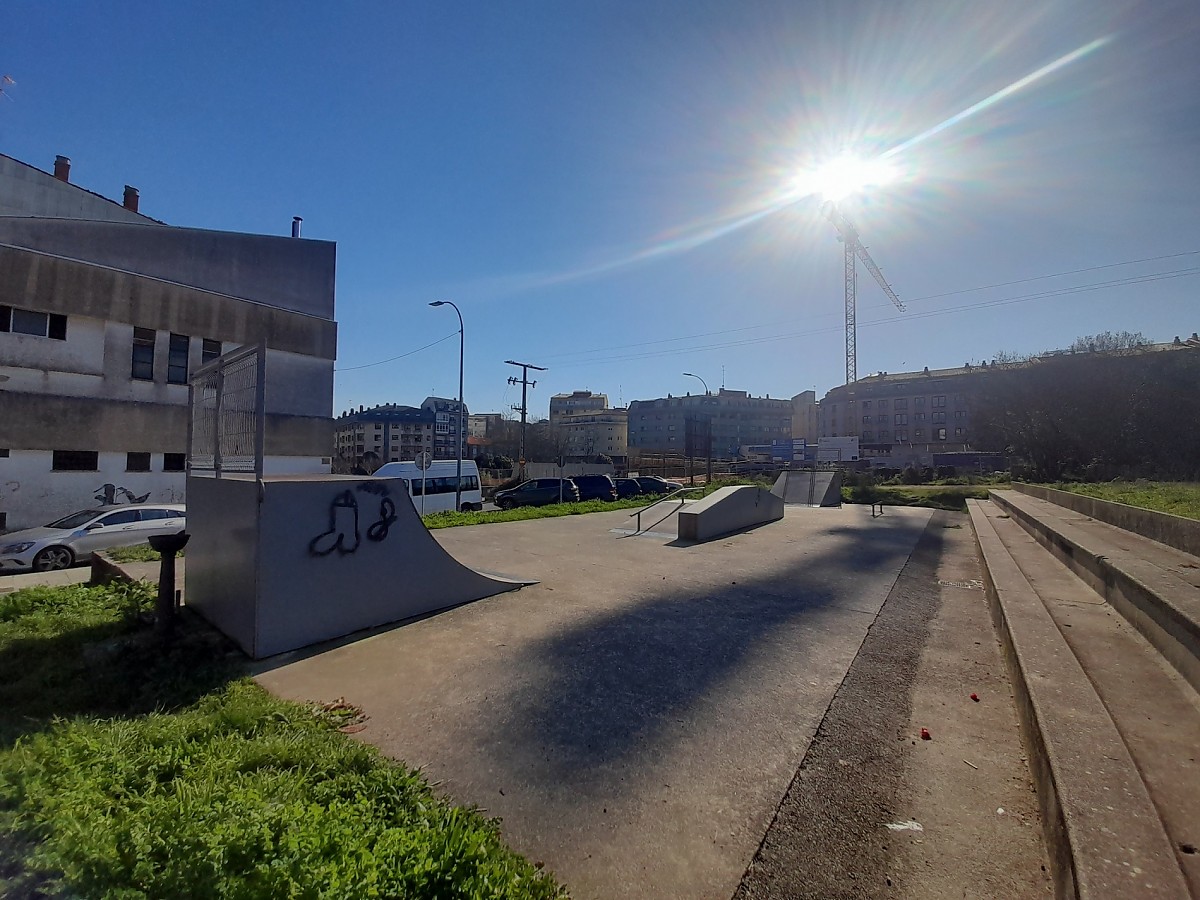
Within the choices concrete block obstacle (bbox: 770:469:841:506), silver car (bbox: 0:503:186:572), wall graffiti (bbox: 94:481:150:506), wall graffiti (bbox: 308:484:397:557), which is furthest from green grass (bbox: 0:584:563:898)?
concrete block obstacle (bbox: 770:469:841:506)

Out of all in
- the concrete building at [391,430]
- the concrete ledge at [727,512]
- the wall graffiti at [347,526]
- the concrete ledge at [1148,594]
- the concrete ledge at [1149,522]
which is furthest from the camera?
the concrete building at [391,430]

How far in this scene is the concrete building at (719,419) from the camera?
110938 millimetres

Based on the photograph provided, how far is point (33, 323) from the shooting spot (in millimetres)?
18266

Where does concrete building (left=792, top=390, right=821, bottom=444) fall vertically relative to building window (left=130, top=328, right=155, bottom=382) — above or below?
above

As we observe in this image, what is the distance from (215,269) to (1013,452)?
51.0 meters

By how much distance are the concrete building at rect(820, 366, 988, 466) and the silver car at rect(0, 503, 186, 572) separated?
77453mm

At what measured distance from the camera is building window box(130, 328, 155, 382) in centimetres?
2056

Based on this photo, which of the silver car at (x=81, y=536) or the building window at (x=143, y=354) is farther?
the building window at (x=143, y=354)

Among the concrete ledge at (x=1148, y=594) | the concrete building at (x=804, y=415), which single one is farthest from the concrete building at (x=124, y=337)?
the concrete building at (x=804, y=415)

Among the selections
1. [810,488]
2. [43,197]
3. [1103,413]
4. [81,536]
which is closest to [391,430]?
[43,197]

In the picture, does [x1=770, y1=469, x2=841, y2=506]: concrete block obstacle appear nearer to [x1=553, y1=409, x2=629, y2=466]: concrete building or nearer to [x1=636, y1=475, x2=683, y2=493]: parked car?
[x1=636, y1=475, x2=683, y2=493]: parked car

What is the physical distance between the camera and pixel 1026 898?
2119 mm

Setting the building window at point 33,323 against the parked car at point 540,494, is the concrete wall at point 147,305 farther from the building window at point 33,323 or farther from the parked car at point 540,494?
the parked car at point 540,494

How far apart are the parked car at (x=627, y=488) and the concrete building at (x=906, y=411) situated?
56.3 meters
